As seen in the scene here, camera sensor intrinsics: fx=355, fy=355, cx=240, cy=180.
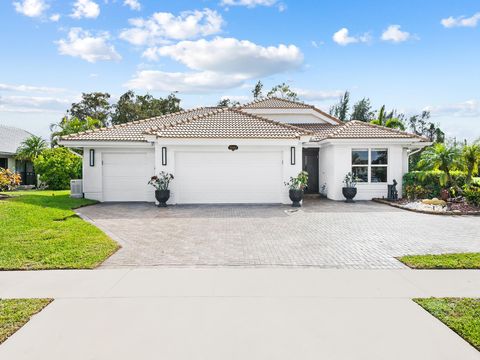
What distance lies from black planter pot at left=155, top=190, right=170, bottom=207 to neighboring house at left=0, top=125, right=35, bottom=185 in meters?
20.3

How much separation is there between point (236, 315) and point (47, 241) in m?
5.87

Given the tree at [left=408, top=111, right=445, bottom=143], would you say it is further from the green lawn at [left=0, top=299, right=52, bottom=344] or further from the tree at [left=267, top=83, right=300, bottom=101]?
the green lawn at [left=0, top=299, right=52, bottom=344]

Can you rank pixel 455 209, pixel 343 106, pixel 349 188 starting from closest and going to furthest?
1. pixel 455 209
2. pixel 349 188
3. pixel 343 106

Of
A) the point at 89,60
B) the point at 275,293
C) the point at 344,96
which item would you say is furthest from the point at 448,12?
the point at 344,96

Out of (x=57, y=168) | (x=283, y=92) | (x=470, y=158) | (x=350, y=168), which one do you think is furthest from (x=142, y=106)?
(x=470, y=158)

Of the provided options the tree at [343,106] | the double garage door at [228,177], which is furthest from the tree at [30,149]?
the tree at [343,106]

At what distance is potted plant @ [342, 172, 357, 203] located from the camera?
17.2 m

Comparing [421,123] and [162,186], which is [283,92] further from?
[162,186]

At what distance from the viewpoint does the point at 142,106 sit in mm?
43625

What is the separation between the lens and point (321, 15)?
17.2m

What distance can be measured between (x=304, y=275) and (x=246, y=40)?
19.3 metres

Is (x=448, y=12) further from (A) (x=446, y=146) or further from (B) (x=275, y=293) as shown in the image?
(B) (x=275, y=293)

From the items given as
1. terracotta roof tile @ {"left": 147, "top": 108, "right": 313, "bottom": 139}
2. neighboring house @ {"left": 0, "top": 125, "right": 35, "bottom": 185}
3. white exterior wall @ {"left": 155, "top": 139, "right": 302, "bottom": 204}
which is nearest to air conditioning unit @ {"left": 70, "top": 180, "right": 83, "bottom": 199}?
white exterior wall @ {"left": 155, "top": 139, "right": 302, "bottom": 204}

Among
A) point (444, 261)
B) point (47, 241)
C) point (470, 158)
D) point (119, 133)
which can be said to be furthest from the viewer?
point (119, 133)
